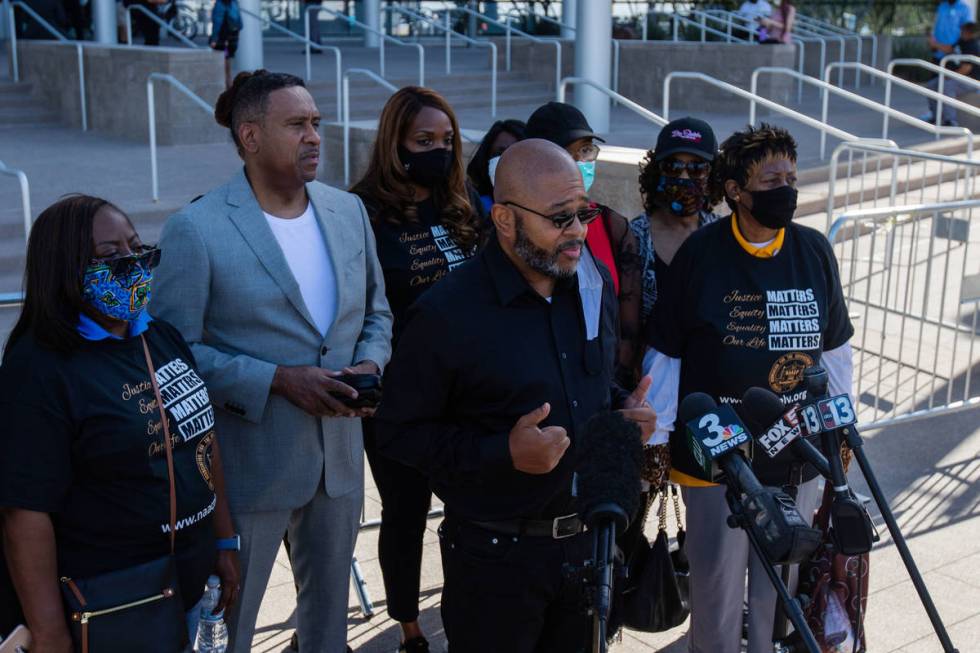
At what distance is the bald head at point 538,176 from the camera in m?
3.21

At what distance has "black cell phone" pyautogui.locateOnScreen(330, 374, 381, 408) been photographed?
3.63 m

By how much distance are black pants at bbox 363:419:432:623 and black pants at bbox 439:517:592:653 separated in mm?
1117

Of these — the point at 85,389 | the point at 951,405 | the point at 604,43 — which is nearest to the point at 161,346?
the point at 85,389

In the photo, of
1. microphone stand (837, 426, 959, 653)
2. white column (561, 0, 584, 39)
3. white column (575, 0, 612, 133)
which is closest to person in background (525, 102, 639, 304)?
microphone stand (837, 426, 959, 653)

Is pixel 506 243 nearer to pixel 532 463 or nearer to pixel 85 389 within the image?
pixel 532 463

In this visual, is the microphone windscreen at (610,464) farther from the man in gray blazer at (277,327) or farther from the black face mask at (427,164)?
the black face mask at (427,164)

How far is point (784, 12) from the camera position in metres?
18.2

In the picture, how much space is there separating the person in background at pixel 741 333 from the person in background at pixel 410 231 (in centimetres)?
88

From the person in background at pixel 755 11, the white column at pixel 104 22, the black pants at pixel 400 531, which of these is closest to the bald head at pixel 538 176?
the black pants at pixel 400 531

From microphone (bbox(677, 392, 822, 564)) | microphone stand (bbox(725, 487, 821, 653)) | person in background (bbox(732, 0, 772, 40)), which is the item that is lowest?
microphone stand (bbox(725, 487, 821, 653))

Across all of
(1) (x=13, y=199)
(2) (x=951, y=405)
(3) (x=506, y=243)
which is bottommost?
(2) (x=951, y=405)

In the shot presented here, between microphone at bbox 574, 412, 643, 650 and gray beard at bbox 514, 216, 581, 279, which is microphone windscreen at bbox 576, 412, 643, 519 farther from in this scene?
gray beard at bbox 514, 216, 581, 279

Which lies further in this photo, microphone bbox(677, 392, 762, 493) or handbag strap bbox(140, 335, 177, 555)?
handbag strap bbox(140, 335, 177, 555)

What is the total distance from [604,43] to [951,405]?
7.18 m
